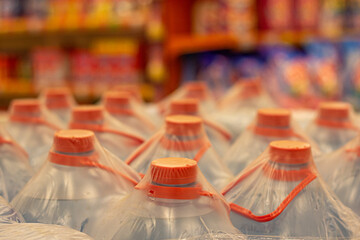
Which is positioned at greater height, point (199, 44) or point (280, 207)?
point (199, 44)

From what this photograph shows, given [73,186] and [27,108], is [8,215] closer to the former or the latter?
[73,186]

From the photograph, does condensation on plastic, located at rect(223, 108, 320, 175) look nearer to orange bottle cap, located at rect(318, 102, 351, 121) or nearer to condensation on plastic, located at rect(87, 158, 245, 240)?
orange bottle cap, located at rect(318, 102, 351, 121)

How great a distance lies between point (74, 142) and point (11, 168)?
0.21m

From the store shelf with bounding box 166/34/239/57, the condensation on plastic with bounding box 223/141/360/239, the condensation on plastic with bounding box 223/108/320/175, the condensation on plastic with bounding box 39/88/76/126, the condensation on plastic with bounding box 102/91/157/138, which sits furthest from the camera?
the store shelf with bounding box 166/34/239/57

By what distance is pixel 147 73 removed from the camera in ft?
12.3

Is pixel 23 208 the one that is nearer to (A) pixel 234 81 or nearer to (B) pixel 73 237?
(B) pixel 73 237

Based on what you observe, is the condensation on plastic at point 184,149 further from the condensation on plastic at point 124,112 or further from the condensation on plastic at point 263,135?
the condensation on plastic at point 124,112

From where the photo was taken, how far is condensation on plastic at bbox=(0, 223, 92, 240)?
0.56 metres

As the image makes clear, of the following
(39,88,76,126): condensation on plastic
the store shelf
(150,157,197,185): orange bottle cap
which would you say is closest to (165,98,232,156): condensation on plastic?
(39,88,76,126): condensation on plastic

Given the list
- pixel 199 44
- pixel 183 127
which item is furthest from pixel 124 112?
pixel 199 44

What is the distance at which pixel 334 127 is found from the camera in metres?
1.05

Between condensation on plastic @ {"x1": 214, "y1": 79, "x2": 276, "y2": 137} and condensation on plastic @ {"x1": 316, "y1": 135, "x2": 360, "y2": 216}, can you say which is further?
condensation on plastic @ {"x1": 214, "y1": 79, "x2": 276, "y2": 137}

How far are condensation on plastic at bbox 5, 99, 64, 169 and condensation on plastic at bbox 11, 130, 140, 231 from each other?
0.33m

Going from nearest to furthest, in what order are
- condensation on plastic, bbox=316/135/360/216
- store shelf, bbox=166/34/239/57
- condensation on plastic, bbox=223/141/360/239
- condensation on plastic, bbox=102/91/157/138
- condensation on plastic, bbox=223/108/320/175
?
condensation on plastic, bbox=223/141/360/239 < condensation on plastic, bbox=316/135/360/216 < condensation on plastic, bbox=223/108/320/175 < condensation on plastic, bbox=102/91/157/138 < store shelf, bbox=166/34/239/57
